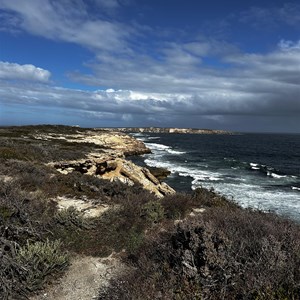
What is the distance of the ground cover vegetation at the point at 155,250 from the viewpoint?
5.62 m

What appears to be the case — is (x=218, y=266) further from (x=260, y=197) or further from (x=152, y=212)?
(x=260, y=197)

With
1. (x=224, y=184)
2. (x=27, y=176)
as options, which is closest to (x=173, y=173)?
(x=224, y=184)

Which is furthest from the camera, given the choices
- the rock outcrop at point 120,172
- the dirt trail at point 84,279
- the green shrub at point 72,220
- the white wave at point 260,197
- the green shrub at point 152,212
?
the white wave at point 260,197

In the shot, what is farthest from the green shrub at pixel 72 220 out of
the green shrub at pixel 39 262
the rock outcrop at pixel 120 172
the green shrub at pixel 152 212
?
the rock outcrop at pixel 120 172

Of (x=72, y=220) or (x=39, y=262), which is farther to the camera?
(x=72, y=220)

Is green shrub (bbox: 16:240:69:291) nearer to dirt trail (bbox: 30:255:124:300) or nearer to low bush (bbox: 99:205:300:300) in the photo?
dirt trail (bbox: 30:255:124:300)

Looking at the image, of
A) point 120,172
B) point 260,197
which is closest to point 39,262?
point 120,172

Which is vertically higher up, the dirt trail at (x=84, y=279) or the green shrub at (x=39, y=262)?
the green shrub at (x=39, y=262)

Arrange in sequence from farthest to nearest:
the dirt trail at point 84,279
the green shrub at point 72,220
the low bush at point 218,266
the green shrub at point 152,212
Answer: the green shrub at point 152,212 < the green shrub at point 72,220 < the dirt trail at point 84,279 < the low bush at point 218,266

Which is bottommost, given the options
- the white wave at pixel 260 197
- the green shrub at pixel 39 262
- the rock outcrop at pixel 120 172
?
the white wave at pixel 260 197

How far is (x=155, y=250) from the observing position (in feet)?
25.3

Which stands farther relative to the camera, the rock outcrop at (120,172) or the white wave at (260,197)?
the white wave at (260,197)

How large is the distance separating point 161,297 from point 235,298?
1.25 meters

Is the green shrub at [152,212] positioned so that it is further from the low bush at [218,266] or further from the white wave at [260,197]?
the white wave at [260,197]
